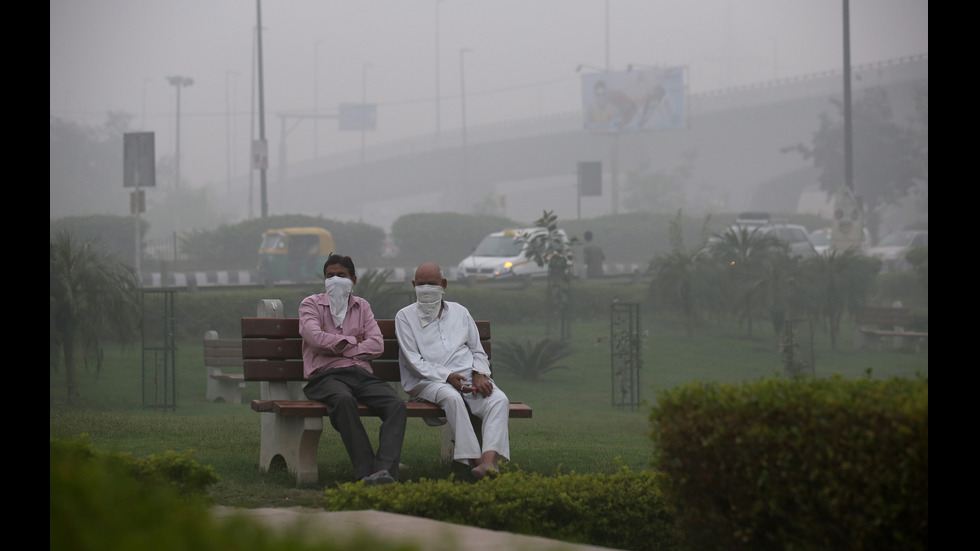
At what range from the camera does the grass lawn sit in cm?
728

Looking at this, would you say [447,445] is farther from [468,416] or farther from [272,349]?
[272,349]

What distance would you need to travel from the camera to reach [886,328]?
20.0 m

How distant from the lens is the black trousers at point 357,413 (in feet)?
21.1

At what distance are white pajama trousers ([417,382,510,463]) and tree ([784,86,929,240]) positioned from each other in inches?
2097

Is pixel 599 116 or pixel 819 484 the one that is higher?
pixel 599 116

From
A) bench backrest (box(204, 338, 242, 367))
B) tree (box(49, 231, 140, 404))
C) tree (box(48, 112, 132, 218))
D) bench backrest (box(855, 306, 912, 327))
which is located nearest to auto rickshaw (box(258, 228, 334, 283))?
bench backrest (box(855, 306, 912, 327))

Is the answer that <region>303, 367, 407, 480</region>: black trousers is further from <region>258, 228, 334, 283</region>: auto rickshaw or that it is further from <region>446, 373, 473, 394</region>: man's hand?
<region>258, 228, 334, 283</region>: auto rickshaw

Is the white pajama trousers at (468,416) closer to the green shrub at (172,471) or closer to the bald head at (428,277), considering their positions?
the bald head at (428,277)
